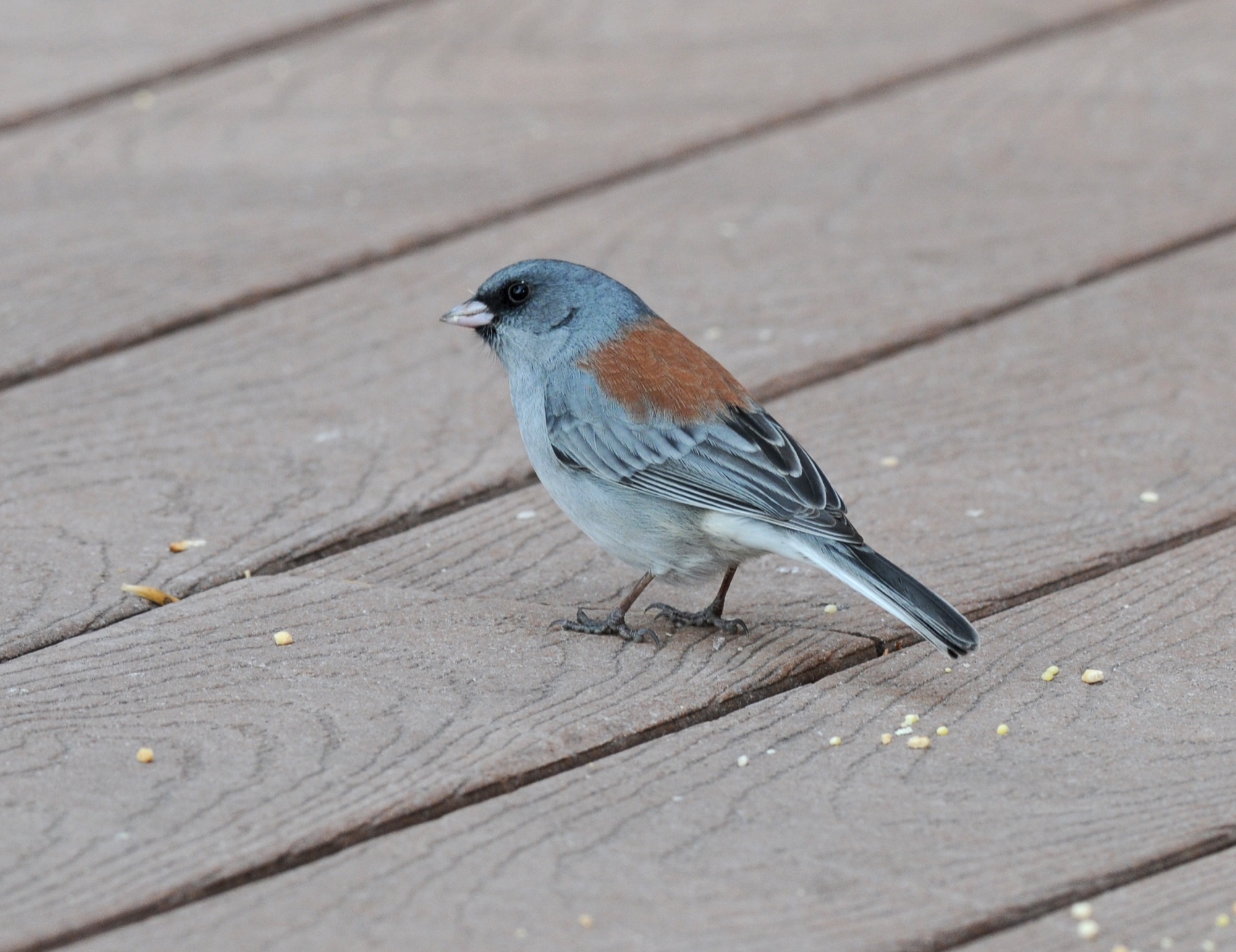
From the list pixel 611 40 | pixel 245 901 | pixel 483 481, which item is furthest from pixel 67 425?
pixel 611 40

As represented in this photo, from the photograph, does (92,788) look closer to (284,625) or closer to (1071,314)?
(284,625)

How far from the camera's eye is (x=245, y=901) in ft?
5.54

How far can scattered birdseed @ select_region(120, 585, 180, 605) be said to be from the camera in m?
2.38

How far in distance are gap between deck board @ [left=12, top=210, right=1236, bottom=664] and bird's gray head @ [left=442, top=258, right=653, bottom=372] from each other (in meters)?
0.22

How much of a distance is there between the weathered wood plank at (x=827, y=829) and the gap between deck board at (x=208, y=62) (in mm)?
2527

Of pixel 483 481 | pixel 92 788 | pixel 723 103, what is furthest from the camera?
pixel 723 103

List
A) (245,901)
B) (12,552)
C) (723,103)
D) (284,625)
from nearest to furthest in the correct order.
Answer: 1. (245,901)
2. (284,625)
3. (12,552)
4. (723,103)

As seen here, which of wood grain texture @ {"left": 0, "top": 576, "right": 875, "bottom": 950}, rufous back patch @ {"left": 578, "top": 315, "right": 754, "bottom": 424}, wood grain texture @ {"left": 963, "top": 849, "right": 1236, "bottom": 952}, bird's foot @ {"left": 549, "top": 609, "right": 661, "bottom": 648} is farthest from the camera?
rufous back patch @ {"left": 578, "top": 315, "right": 754, "bottom": 424}

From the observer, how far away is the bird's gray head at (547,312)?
9.57 feet

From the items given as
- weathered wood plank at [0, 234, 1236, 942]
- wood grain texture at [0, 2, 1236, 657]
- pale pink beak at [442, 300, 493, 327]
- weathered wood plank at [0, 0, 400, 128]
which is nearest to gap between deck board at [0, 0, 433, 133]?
weathered wood plank at [0, 0, 400, 128]

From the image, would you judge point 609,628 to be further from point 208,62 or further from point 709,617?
point 208,62

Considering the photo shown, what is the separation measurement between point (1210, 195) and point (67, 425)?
7.13ft

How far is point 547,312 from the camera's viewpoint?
2.94 meters

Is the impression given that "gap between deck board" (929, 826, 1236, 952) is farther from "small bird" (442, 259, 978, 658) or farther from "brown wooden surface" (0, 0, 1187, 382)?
"brown wooden surface" (0, 0, 1187, 382)
